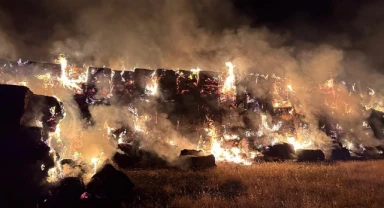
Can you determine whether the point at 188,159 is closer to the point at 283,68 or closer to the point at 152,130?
the point at 152,130

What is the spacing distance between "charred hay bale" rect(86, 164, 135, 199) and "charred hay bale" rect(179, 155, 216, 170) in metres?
5.83

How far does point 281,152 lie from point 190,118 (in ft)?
23.4

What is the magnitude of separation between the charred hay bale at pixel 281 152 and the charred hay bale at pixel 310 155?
414 mm

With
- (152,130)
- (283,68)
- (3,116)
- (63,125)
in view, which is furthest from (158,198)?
(283,68)

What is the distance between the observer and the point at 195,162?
16.4 m

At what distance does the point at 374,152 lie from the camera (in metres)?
24.6

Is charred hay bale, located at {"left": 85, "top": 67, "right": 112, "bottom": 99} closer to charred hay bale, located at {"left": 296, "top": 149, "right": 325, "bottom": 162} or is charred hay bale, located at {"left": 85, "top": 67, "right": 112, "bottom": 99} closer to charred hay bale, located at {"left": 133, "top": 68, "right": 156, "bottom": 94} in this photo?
charred hay bale, located at {"left": 133, "top": 68, "right": 156, "bottom": 94}

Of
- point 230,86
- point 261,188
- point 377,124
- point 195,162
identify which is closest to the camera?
point 261,188

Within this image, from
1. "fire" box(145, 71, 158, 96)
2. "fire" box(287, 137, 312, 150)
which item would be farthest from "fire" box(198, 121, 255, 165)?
"fire" box(145, 71, 158, 96)

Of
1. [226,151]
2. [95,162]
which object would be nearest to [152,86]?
[226,151]

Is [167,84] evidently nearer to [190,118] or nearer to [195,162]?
[190,118]

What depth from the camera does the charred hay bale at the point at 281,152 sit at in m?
20.8

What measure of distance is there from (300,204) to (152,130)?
51.8 ft

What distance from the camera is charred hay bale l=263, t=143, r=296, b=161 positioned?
2077 centimetres
